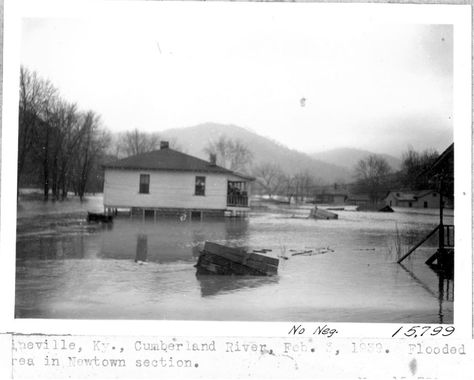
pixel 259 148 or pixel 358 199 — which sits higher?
pixel 259 148

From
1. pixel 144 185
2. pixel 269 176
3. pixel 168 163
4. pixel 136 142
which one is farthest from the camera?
pixel 144 185

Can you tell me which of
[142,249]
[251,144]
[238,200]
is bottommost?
[142,249]

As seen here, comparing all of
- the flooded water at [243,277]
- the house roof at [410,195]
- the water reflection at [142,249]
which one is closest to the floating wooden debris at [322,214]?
the flooded water at [243,277]

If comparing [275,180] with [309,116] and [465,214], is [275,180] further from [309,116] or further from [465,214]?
[465,214]

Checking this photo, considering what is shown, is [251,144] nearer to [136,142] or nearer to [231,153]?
[231,153]

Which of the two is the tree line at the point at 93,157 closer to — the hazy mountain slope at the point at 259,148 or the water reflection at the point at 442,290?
the hazy mountain slope at the point at 259,148

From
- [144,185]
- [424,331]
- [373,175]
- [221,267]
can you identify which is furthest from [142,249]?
[424,331]

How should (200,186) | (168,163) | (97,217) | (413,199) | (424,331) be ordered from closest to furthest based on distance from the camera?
(424,331), (413,199), (97,217), (200,186), (168,163)
